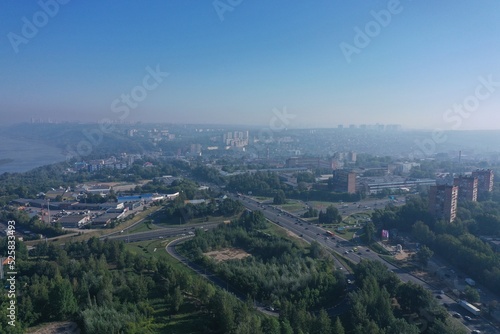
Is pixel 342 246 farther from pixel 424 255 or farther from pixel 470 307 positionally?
pixel 470 307

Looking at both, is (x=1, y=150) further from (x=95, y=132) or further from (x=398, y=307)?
(x=398, y=307)

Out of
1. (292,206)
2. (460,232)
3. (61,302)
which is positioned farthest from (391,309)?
(292,206)

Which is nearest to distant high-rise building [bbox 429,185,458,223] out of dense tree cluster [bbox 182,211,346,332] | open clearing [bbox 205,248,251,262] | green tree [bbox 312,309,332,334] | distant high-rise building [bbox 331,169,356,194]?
dense tree cluster [bbox 182,211,346,332]

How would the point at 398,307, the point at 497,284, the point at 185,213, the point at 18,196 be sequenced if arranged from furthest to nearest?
the point at 18,196 → the point at 185,213 → the point at 497,284 → the point at 398,307

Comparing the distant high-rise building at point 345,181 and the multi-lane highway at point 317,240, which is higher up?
the distant high-rise building at point 345,181

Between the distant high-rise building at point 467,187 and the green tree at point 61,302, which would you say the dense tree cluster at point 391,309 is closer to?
the green tree at point 61,302

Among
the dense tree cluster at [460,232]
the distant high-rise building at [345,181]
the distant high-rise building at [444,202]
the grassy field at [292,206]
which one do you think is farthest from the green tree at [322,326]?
the distant high-rise building at [345,181]

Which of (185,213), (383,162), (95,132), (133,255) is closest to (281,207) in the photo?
(185,213)
